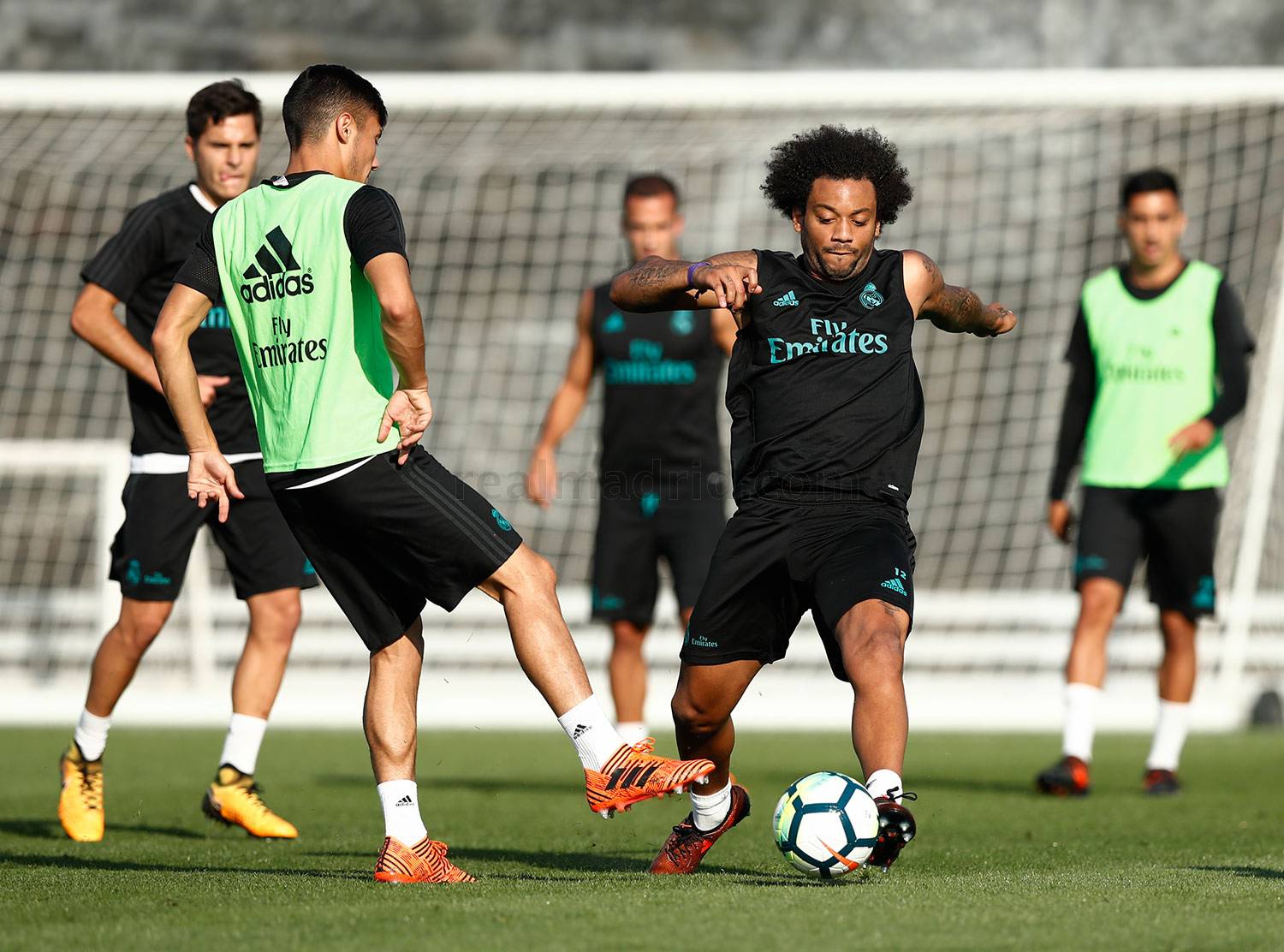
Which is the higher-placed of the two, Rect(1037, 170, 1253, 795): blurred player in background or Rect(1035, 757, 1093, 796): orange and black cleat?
Rect(1037, 170, 1253, 795): blurred player in background

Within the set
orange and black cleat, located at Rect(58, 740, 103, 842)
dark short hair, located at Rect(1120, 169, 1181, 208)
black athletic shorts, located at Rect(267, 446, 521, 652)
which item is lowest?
orange and black cleat, located at Rect(58, 740, 103, 842)

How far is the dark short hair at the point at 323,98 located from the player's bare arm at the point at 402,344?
0.55 meters

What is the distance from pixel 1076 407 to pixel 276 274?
15.2 ft

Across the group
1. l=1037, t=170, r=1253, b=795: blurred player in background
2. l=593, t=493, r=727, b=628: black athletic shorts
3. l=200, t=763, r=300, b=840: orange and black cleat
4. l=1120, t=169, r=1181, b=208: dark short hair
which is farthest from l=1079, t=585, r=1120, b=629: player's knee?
l=200, t=763, r=300, b=840: orange and black cleat

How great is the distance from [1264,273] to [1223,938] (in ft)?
48.5

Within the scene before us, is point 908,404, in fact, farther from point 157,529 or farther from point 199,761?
point 199,761

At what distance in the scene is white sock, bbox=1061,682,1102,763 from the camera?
7.83 metres

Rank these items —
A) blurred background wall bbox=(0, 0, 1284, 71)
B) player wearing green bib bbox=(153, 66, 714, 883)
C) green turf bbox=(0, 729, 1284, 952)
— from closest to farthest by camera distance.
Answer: green turf bbox=(0, 729, 1284, 952) < player wearing green bib bbox=(153, 66, 714, 883) < blurred background wall bbox=(0, 0, 1284, 71)

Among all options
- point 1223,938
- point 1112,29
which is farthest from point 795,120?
point 1112,29

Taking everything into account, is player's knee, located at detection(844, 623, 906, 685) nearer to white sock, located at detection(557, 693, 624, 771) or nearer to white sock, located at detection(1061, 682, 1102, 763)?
white sock, located at detection(557, 693, 624, 771)

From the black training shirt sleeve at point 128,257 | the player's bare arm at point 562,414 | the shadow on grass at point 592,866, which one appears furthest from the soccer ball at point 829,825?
the player's bare arm at point 562,414

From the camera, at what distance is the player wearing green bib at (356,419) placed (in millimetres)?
4664

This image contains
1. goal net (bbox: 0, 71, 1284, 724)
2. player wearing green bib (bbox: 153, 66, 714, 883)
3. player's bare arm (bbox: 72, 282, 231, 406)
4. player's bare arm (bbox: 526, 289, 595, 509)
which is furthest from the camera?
goal net (bbox: 0, 71, 1284, 724)

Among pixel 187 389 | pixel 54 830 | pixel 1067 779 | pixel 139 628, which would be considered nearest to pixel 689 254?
pixel 1067 779
